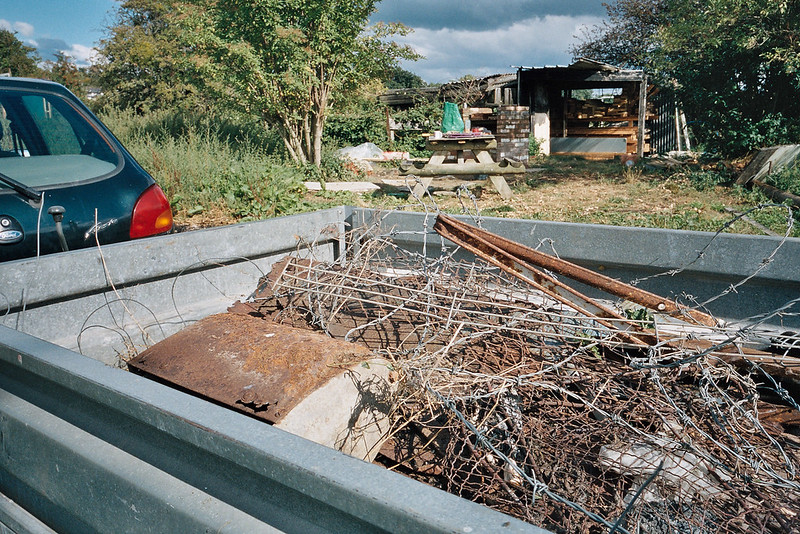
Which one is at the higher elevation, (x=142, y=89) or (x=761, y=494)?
(x=142, y=89)

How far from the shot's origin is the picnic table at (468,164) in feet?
31.5

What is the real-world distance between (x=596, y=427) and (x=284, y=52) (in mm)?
10221

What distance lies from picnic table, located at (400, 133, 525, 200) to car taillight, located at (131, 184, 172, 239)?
20.4 ft

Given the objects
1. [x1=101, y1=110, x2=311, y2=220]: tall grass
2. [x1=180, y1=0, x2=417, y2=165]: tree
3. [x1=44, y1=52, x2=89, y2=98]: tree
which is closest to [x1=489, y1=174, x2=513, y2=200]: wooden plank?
[x1=101, y1=110, x2=311, y2=220]: tall grass

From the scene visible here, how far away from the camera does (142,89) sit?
816 inches

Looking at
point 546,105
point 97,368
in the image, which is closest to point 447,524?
point 97,368

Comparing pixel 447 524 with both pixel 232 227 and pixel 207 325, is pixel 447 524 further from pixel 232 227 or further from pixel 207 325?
pixel 232 227

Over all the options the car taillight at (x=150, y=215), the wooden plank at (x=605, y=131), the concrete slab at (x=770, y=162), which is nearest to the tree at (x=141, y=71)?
the wooden plank at (x=605, y=131)

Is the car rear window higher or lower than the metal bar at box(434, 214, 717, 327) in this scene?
higher

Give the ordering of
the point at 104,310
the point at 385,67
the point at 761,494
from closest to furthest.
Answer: the point at 761,494
the point at 104,310
the point at 385,67

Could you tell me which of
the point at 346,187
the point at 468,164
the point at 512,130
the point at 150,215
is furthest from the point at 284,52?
the point at 150,215

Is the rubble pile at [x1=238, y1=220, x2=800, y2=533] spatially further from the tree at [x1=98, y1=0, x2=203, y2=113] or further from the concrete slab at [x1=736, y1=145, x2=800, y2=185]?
the tree at [x1=98, y1=0, x2=203, y2=113]

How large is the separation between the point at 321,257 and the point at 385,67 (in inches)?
378

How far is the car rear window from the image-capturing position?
3041mm
